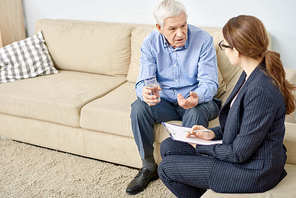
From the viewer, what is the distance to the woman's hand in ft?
5.17

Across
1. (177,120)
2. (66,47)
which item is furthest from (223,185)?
(66,47)

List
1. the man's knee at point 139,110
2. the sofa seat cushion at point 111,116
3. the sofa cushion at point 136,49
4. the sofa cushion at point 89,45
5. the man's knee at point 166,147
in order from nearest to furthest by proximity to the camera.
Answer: the man's knee at point 166,147, the man's knee at point 139,110, the sofa seat cushion at point 111,116, the sofa cushion at point 136,49, the sofa cushion at point 89,45

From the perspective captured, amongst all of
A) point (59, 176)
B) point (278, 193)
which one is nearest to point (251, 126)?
point (278, 193)

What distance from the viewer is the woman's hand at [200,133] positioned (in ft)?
5.17

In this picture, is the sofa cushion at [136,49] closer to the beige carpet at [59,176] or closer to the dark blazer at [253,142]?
the beige carpet at [59,176]

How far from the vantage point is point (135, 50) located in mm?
2701

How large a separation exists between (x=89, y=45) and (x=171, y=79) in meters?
0.98

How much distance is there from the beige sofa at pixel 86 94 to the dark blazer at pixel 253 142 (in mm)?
389

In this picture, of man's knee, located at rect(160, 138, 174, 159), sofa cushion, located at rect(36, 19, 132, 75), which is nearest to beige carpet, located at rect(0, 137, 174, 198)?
man's knee, located at rect(160, 138, 174, 159)

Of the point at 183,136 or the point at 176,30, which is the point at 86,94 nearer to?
the point at 176,30

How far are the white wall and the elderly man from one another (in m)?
0.60

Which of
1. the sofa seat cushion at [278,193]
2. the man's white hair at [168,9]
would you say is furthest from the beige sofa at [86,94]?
the man's white hair at [168,9]

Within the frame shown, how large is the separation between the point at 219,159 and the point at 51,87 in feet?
5.18

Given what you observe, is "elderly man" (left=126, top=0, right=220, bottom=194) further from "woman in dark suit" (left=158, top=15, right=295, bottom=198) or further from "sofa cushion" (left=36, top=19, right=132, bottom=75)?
"sofa cushion" (left=36, top=19, right=132, bottom=75)
